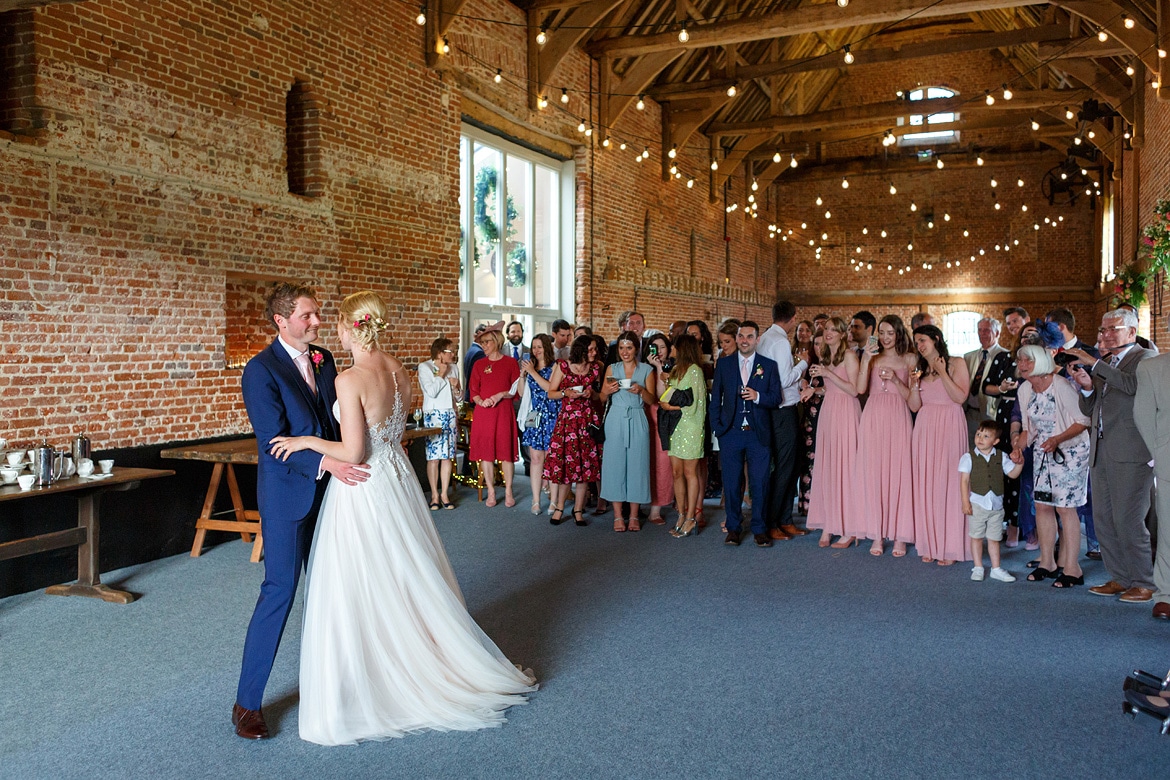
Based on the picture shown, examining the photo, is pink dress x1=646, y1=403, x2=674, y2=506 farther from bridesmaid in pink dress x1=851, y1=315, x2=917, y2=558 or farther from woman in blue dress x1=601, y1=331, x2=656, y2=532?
bridesmaid in pink dress x1=851, y1=315, x2=917, y2=558

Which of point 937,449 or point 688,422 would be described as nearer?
point 937,449

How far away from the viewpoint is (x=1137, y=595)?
502 cm

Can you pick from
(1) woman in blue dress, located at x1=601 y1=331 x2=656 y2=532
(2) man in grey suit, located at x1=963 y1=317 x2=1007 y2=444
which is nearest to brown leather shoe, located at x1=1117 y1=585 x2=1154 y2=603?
(2) man in grey suit, located at x1=963 y1=317 x2=1007 y2=444

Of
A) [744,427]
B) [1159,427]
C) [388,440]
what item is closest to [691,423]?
[744,427]

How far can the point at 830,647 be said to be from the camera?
4324mm

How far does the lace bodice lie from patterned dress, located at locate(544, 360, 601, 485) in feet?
11.4

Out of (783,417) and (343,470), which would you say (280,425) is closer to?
(343,470)

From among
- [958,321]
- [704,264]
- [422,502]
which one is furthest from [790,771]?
[958,321]

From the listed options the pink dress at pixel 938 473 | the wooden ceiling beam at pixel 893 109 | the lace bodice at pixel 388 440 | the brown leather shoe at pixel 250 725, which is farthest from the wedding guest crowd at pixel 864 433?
the wooden ceiling beam at pixel 893 109

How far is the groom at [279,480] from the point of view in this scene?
3.26 metres

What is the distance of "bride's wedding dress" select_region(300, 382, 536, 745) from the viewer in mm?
3266

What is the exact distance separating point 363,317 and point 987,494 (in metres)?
4.03

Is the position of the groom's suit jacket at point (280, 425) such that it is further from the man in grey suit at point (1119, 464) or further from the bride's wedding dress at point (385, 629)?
the man in grey suit at point (1119, 464)

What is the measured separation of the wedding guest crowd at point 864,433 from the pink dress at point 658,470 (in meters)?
0.02
